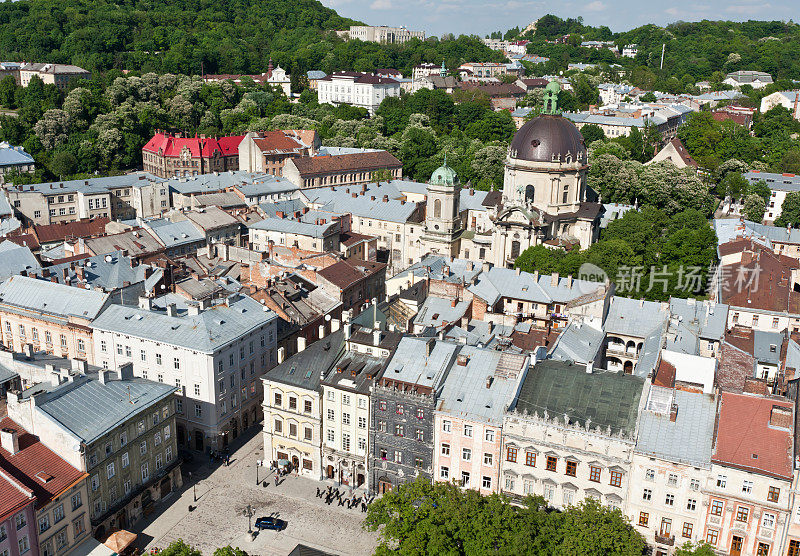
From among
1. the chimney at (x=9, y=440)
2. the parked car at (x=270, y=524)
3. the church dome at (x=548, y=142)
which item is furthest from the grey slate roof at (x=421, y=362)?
the church dome at (x=548, y=142)

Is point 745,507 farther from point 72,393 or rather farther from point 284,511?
point 72,393

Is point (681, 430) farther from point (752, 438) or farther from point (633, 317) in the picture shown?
point (633, 317)

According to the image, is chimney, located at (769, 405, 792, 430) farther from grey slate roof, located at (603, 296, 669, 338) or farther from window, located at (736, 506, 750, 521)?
grey slate roof, located at (603, 296, 669, 338)

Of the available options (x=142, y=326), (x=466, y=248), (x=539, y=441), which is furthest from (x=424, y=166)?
(x=539, y=441)

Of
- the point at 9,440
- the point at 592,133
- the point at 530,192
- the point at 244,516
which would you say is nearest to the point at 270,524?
the point at 244,516

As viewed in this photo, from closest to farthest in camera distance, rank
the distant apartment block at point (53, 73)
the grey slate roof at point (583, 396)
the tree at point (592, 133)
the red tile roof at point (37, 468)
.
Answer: the red tile roof at point (37, 468) < the grey slate roof at point (583, 396) < the tree at point (592, 133) < the distant apartment block at point (53, 73)

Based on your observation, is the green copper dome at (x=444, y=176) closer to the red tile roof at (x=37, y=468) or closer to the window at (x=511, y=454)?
the window at (x=511, y=454)
